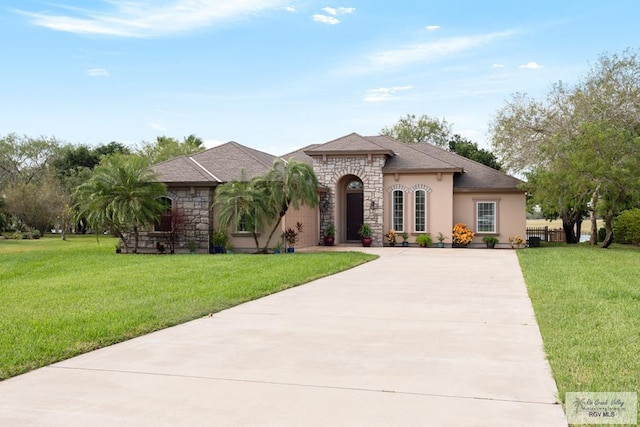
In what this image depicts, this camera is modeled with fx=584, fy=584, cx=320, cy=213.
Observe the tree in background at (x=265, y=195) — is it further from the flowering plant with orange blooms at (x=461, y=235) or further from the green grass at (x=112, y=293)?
the flowering plant with orange blooms at (x=461, y=235)

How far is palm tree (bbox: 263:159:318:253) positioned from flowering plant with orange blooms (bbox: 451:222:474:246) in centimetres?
704

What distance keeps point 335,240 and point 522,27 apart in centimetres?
1166

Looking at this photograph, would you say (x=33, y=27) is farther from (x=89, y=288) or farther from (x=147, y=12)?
(x=89, y=288)

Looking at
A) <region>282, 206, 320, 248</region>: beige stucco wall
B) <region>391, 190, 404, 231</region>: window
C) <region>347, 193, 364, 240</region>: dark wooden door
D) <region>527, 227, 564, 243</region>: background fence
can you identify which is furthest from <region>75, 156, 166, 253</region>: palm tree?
<region>527, 227, 564, 243</region>: background fence

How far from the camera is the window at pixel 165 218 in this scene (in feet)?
70.3

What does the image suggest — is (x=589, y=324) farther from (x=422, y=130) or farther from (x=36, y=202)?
(x=422, y=130)

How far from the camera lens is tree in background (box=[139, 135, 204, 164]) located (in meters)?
45.8

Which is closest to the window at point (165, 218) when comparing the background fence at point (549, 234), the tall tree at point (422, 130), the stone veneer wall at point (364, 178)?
the stone veneer wall at point (364, 178)

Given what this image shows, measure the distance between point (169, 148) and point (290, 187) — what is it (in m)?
29.0

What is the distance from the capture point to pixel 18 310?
8.63 meters

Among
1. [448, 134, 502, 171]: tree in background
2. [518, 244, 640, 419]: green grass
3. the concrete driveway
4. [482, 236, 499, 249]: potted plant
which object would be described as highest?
[448, 134, 502, 171]: tree in background

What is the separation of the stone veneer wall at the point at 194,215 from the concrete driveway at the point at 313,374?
42.0 ft

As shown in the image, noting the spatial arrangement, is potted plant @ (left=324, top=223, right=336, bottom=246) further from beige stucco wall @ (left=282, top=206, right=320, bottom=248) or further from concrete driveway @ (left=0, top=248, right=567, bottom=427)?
concrete driveway @ (left=0, top=248, right=567, bottom=427)

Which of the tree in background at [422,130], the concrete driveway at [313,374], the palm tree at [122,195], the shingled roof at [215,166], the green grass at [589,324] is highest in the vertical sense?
the tree in background at [422,130]
